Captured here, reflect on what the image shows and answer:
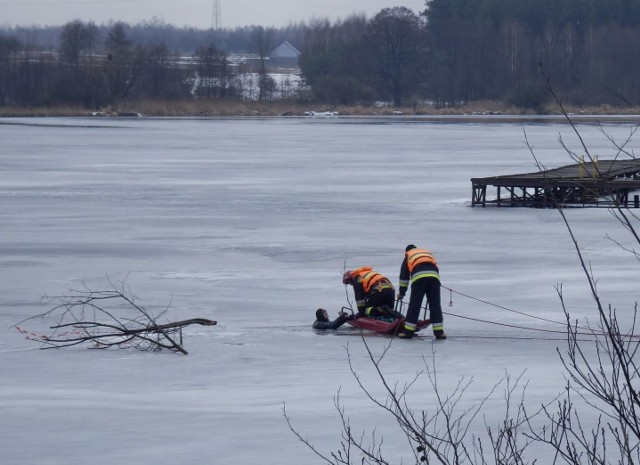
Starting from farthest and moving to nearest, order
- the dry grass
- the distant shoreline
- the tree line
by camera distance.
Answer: the tree line → the dry grass → the distant shoreline

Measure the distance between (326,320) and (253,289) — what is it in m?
A: 2.77

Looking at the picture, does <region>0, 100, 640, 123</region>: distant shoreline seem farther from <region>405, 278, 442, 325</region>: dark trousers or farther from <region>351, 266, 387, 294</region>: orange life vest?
<region>405, 278, 442, 325</region>: dark trousers

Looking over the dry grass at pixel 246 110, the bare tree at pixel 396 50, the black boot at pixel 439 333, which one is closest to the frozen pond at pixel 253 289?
the black boot at pixel 439 333

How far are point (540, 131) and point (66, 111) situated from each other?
39641 mm

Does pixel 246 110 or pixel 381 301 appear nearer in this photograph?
pixel 381 301

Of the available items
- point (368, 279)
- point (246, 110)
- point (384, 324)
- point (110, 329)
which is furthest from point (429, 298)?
point (246, 110)

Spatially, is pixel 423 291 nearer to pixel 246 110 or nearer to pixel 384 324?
pixel 384 324

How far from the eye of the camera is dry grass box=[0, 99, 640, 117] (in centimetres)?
8931

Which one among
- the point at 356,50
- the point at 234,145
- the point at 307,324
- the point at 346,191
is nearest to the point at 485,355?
the point at 307,324

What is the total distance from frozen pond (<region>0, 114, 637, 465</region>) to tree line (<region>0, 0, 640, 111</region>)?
61684 millimetres

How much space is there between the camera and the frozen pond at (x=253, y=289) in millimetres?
8484

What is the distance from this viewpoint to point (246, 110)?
93.5 m

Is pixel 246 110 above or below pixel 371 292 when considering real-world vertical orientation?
below

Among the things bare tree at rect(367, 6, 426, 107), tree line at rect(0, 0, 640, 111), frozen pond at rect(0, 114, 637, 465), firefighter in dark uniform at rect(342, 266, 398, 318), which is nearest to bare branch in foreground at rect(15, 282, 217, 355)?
frozen pond at rect(0, 114, 637, 465)
